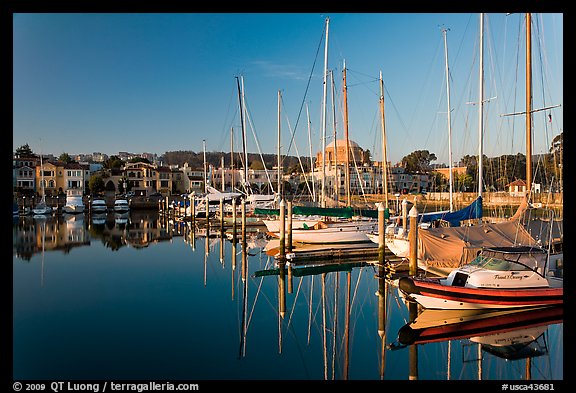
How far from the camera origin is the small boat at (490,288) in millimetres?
14609

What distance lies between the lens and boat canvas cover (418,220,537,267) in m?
18.7

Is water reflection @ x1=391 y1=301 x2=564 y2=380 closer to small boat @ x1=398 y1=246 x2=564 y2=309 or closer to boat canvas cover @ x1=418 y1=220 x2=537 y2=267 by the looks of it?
small boat @ x1=398 y1=246 x2=564 y2=309

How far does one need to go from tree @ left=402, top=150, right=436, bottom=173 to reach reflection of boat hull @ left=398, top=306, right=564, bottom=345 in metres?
104

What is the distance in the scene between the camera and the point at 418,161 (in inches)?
4862

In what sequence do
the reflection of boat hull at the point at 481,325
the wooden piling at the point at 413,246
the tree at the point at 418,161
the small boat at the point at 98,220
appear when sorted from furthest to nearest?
the tree at the point at 418,161 → the small boat at the point at 98,220 → the wooden piling at the point at 413,246 → the reflection of boat hull at the point at 481,325

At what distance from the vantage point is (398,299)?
17.6m

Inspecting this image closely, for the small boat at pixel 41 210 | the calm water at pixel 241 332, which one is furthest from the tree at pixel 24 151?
the calm water at pixel 241 332

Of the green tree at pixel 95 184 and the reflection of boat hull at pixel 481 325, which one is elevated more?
the green tree at pixel 95 184

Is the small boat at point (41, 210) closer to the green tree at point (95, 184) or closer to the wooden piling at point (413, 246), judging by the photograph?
the green tree at point (95, 184)

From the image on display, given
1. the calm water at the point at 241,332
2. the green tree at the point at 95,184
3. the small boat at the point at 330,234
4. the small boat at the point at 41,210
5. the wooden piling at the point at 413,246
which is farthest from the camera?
the green tree at the point at 95,184

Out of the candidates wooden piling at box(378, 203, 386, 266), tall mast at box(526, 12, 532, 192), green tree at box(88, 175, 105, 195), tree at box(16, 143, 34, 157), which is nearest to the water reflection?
wooden piling at box(378, 203, 386, 266)
